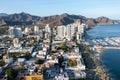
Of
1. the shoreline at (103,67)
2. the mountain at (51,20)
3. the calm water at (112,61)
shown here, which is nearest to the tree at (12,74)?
the shoreline at (103,67)

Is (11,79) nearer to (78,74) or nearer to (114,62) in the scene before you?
(78,74)

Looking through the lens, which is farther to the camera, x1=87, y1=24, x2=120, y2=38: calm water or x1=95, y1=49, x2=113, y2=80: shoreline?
x1=87, y1=24, x2=120, y2=38: calm water

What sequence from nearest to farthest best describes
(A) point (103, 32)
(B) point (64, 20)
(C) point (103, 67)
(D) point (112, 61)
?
(C) point (103, 67)
(D) point (112, 61)
(A) point (103, 32)
(B) point (64, 20)

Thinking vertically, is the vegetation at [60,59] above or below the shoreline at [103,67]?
above

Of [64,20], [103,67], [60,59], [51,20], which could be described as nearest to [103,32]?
[64,20]

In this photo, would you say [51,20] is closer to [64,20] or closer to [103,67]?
[64,20]

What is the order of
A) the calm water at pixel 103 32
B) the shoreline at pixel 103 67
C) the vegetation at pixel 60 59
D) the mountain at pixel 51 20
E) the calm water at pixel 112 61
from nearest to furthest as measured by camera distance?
1. the shoreline at pixel 103 67
2. the calm water at pixel 112 61
3. the vegetation at pixel 60 59
4. the calm water at pixel 103 32
5. the mountain at pixel 51 20

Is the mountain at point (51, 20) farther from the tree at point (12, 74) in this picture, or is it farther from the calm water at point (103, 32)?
the tree at point (12, 74)

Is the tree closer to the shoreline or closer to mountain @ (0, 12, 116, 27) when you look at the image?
the shoreline

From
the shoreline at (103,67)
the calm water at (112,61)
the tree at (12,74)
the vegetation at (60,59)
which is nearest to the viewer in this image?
the tree at (12,74)

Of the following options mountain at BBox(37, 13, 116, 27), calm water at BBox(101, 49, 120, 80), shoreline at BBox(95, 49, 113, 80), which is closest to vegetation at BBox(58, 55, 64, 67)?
shoreline at BBox(95, 49, 113, 80)

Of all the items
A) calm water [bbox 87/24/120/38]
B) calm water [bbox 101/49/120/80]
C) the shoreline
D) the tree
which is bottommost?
calm water [bbox 87/24/120/38]

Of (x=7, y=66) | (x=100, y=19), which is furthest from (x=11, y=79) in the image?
(x=100, y=19)
